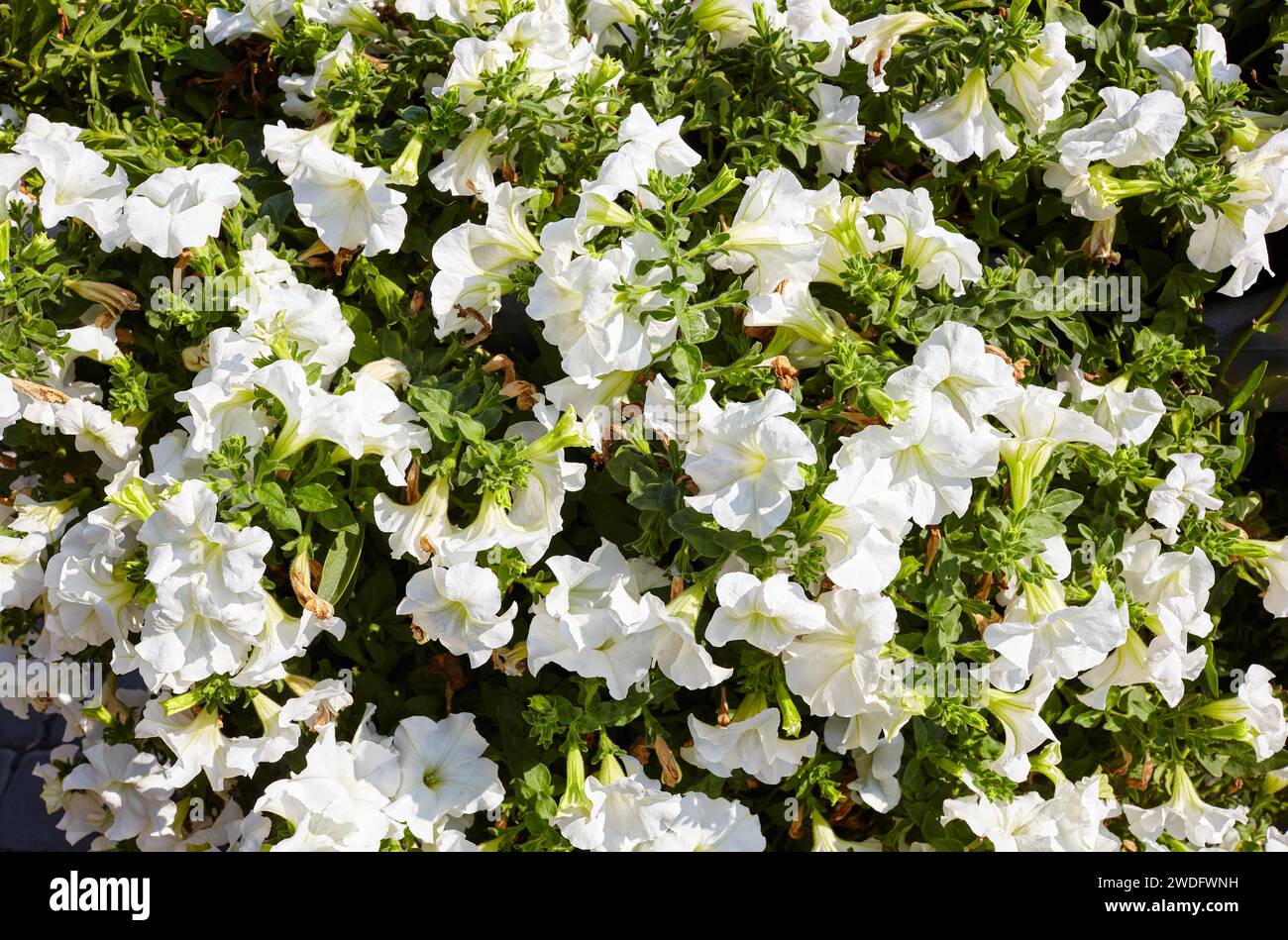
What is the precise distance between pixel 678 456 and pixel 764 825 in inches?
31.2

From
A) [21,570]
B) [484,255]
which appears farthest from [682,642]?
[21,570]

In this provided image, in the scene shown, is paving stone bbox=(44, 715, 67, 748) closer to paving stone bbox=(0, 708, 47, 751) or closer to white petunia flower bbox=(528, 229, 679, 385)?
paving stone bbox=(0, 708, 47, 751)

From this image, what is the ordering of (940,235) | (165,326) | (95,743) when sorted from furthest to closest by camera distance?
(95,743) → (165,326) → (940,235)

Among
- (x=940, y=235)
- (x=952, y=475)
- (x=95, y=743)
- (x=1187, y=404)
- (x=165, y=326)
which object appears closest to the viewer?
(x=952, y=475)

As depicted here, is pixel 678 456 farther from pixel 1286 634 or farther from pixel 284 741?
pixel 1286 634

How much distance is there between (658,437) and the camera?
1604mm

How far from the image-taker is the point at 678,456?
157cm

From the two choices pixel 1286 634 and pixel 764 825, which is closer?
pixel 764 825

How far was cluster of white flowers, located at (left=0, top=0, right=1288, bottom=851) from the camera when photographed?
147 centimetres

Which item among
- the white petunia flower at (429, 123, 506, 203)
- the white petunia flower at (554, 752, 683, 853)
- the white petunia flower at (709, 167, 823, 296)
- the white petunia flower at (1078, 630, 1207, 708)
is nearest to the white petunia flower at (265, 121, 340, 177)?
the white petunia flower at (429, 123, 506, 203)

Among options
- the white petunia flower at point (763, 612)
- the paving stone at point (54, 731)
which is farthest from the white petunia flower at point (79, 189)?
the paving stone at point (54, 731)

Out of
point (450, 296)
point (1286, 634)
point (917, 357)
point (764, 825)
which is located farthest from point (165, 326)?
point (1286, 634)

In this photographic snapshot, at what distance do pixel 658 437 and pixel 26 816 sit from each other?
2.89 metres

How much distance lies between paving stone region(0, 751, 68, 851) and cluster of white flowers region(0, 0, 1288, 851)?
5.84 feet
